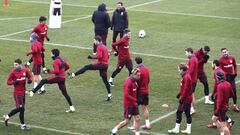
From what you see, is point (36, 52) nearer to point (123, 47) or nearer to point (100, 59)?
point (100, 59)

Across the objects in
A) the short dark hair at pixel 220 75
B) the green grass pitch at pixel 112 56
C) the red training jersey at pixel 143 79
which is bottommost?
the green grass pitch at pixel 112 56

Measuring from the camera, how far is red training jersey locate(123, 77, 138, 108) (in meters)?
17.3

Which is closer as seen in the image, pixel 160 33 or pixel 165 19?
pixel 160 33

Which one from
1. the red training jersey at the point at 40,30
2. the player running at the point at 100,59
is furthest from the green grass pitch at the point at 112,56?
the red training jersey at the point at 40,30

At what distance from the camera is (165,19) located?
37188 mm

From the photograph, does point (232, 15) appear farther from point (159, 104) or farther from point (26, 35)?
point (159, 104)

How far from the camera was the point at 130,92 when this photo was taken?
1739 cm

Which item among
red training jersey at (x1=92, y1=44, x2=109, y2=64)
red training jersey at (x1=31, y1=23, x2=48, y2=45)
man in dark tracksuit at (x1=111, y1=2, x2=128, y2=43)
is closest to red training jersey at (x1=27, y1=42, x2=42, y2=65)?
red training jersey at (x1=31, y1=23, x2=48, y2=45)

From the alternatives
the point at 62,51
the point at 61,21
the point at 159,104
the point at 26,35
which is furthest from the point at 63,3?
the point at 159,104

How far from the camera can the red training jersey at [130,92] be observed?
1730 centimetres

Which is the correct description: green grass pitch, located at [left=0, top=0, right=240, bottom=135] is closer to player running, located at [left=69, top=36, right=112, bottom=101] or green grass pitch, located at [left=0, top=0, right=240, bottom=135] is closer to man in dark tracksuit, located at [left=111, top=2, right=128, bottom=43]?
player running, located at [left=69, top=36, right=112, bottom=101]

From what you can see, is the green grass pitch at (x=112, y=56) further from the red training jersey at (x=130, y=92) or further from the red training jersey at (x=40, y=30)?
the red training jersey at (x=40, y=30)

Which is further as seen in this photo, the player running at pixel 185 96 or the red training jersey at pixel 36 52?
the red training jersey at pixel 36 52

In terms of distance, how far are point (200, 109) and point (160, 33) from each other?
12398 millimetres
